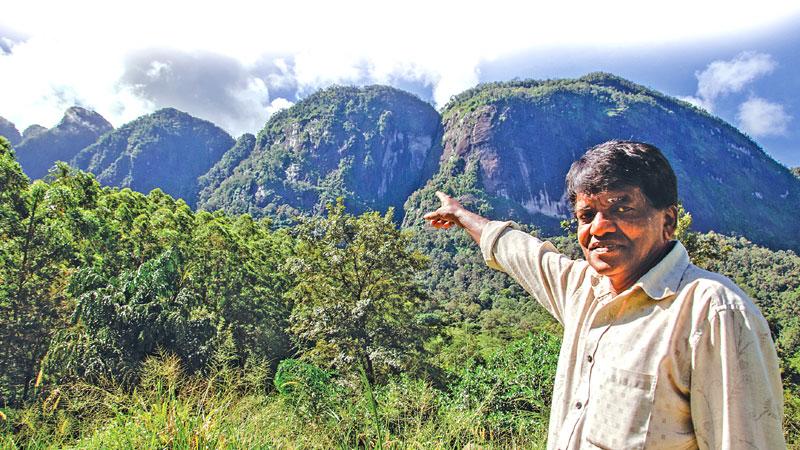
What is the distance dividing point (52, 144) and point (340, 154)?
121m

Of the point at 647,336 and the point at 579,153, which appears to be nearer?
the point at 647,336

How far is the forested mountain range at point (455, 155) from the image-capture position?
137125 millimetres

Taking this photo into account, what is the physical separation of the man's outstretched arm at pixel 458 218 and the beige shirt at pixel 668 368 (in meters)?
0.54

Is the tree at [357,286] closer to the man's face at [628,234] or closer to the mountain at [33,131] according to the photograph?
the man's face at [628,234]

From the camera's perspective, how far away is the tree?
37.9ft

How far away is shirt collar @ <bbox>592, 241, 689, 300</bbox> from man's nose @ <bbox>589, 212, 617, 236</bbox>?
0.48ft

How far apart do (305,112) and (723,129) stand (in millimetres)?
157264

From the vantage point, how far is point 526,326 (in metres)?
42.7

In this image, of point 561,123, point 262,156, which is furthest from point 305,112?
point 561,123

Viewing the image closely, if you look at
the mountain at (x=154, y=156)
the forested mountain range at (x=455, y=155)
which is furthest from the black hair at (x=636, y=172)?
the mountain at (x=154, y=156)

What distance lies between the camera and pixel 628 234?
120cm

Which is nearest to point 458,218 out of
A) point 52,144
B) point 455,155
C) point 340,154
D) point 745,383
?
point 745,383

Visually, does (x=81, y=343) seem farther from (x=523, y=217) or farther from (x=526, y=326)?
(x=523, y=217)

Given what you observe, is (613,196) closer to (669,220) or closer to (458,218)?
(669,220)
